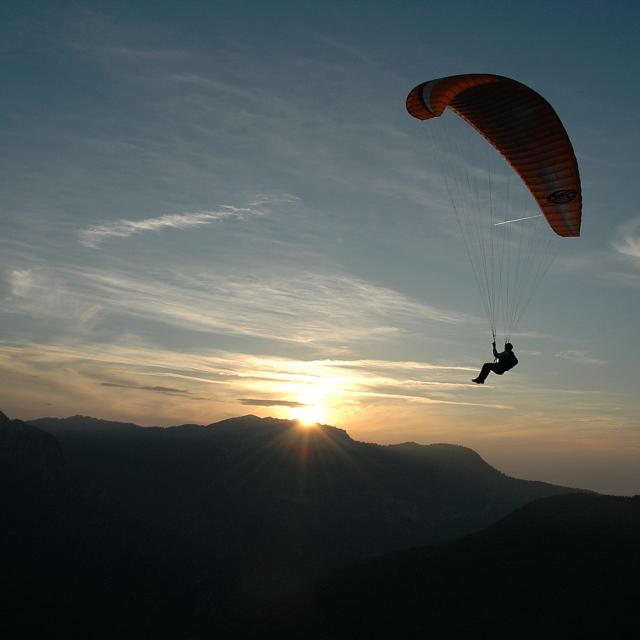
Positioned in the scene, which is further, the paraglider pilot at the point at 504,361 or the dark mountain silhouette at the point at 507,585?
the dark mountain silhouette at the point at 507,585

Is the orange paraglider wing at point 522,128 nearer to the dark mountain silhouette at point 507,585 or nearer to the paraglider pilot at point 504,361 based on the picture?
the paraglider pilot at point 504,361

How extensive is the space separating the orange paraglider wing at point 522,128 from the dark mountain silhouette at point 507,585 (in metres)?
67.5

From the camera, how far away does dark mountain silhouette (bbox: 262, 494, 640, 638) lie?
3196 inches

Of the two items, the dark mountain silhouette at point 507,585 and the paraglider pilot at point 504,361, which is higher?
the paraglider pilot at point 504,361

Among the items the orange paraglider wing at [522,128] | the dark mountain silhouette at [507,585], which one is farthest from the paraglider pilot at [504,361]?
the dark mountain silhouette at [507,585]

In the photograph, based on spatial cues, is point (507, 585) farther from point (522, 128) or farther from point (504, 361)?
point (522, 128)

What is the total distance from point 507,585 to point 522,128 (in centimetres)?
8680

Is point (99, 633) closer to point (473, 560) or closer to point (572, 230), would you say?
point (473, 560)

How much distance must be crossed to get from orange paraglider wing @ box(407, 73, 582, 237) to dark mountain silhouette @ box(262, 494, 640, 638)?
67486 mm

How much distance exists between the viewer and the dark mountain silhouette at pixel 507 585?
81.2m

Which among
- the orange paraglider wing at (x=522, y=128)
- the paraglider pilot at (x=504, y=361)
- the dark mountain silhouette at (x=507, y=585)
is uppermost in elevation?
the orange paraglider wing at (x=522, y=128)

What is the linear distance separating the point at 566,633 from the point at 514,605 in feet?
38.9

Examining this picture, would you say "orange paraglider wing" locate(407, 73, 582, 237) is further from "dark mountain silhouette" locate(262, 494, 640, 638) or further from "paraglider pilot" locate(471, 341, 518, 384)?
"dark mountain silhouette" locate(262, 494, 640, 638)

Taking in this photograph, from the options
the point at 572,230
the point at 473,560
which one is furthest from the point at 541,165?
the point at 473,560
